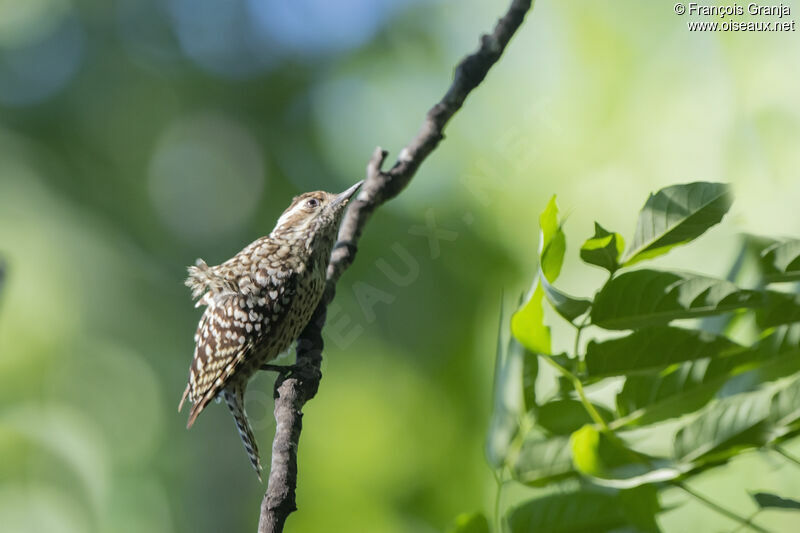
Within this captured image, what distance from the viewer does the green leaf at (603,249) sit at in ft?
2.90

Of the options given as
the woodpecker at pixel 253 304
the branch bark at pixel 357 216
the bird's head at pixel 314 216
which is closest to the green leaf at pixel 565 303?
the branch bark at pixel 357 216

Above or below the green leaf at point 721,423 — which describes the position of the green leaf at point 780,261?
above

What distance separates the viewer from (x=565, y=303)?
2.82 ft

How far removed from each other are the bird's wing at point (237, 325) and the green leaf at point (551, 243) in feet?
4.47

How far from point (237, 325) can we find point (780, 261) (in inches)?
67.5

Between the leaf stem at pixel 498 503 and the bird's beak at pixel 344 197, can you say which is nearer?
the leaf stem at pixel 498 503

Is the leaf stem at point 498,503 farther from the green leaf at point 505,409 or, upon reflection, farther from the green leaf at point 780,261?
the green leaf at point 780,261

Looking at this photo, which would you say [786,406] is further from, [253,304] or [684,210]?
[253,304]

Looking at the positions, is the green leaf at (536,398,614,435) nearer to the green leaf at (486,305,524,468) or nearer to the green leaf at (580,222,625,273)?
the green leaf at (486,305,524,468)

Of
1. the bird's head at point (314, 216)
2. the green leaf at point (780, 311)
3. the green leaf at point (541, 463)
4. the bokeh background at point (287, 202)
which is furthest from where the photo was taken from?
the bokeh background at point (287, 202)

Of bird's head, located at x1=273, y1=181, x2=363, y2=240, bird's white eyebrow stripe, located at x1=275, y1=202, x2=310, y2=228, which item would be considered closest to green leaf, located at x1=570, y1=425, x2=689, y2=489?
bird's head, located at x1=273, y1=181, x2=363, y2=240

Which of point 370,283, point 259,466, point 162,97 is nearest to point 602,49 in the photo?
point 370,283

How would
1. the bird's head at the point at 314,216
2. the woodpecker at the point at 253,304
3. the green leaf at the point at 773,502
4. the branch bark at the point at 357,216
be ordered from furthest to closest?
1. the bird's head at the point at 314,216
2. the woodpecker at the point at 253,304
3. the branch bark at the point at 357,216
4. the green leaf at the point at 773,502

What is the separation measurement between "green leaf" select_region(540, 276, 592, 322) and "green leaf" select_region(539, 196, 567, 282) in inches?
1.0
